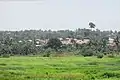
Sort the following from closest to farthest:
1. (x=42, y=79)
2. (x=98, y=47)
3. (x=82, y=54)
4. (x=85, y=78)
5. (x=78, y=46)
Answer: (x=42, y=79)
(x=85, y=78)
(x=82, y=54)
(x=98, y=47)
(x=78, y=46)

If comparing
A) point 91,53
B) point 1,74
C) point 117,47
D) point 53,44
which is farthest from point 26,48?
point 1,74

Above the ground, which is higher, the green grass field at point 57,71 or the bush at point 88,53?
the green grass field at point 57,71

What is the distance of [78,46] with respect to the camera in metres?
77.4

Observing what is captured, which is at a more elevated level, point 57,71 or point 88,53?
point 57,71

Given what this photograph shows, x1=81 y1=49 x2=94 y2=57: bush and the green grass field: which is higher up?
the green grass field

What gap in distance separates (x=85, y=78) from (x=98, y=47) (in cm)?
4443

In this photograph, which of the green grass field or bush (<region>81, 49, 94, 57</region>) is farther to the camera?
bush (<region>81, 49, 94, 57</region>)

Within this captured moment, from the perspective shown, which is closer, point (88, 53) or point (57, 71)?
point (57, 71)

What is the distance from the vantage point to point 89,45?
7262 centimetres

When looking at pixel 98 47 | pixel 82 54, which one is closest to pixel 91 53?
pixel 82 54

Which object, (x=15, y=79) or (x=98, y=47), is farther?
(x=98, y=47)

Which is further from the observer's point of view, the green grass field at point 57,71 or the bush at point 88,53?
the bush at point 88,53

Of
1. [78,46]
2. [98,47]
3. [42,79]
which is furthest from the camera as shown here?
[78,46]

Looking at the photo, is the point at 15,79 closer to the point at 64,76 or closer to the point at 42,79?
the point at 42,79
